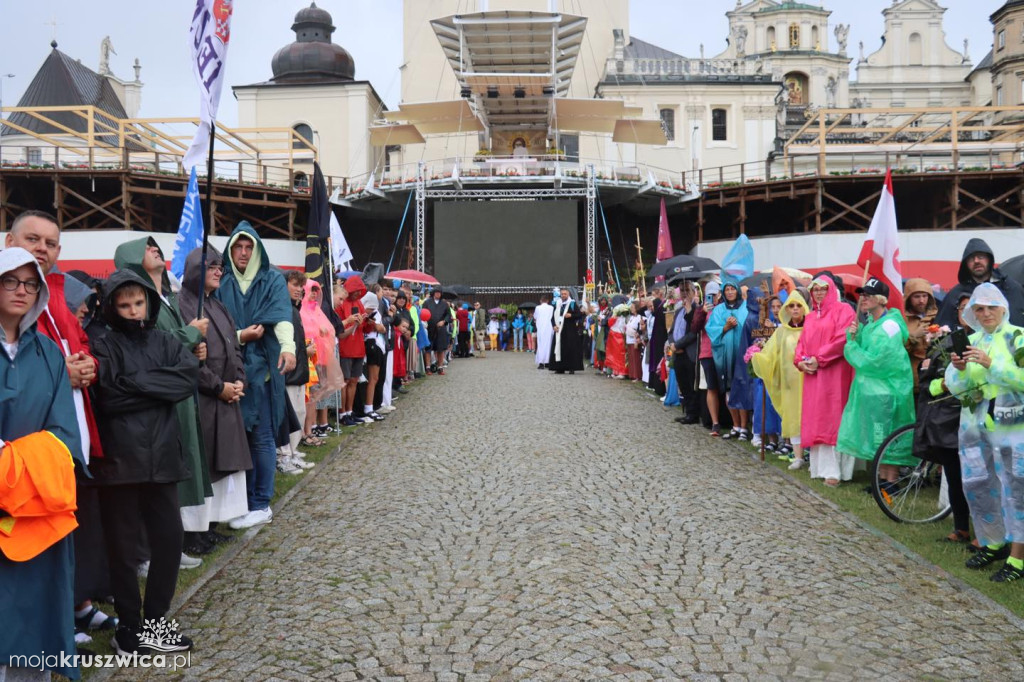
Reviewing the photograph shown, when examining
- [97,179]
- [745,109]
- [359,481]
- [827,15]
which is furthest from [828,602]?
[827,15]

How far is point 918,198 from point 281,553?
38.6m

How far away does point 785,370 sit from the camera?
29.3 feet

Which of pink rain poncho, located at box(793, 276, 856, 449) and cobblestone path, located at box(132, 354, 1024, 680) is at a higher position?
pink rain poncho, located at box(793, 276, 856, 449)

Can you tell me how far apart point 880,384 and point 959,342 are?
2.01 meters

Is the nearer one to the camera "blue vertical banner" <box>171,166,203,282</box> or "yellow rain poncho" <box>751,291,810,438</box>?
"blue vertical banner" <box>171,166,203,282</box>

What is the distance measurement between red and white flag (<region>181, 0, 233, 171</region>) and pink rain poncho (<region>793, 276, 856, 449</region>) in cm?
553

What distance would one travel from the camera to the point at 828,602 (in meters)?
4.78

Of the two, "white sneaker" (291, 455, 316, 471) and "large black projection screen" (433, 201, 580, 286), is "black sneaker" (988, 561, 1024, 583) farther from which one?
"large black projection screen" (433, 201, 580, 286)

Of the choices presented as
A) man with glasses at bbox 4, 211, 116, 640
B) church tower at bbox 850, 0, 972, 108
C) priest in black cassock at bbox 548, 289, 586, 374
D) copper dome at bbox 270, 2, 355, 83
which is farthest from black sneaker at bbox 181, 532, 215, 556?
church tower at bbox 850, 0, 972, 108

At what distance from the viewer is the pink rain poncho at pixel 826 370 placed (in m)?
8.10

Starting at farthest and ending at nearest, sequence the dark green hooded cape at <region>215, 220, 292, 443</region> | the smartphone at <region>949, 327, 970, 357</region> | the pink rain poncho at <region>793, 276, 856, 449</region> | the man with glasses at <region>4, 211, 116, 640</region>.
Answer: the pink rain poncho at <region>793, 276, 856, 449</region>, the dark green hooded cape at <region>215, 220, 292, 443</region>, the smartphone at <region>949, 327, 970, 357</region>, the man with glasses at <region>4, 211, 116, 640</region>

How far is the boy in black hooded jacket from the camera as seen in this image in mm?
3990

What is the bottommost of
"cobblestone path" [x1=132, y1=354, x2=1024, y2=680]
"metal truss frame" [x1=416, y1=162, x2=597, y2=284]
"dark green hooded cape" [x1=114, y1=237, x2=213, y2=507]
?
"cobblestone path" [x1=132, y1=354, x2=1024, y2=680]

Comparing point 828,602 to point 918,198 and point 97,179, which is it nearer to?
point 97,179
